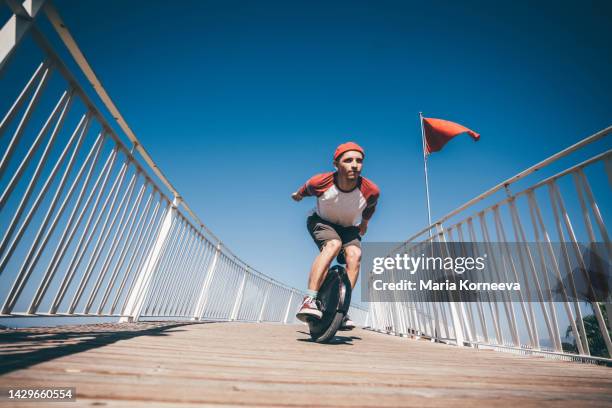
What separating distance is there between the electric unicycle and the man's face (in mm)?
845

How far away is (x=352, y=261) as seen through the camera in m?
2.76

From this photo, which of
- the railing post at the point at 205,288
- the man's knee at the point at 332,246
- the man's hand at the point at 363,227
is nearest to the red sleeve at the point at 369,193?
the man's hand at the point at 363,227

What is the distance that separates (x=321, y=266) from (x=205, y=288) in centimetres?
360

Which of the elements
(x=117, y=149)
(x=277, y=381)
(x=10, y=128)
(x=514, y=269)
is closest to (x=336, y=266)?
(x=514, y=269)

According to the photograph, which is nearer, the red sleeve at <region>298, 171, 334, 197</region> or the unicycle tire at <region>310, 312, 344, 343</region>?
the unicycle tire at <region>310, 312, 344, 343</region>

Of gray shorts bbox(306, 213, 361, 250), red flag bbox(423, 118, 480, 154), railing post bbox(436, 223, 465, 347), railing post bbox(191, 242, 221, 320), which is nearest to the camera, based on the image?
gray shorts bbox(306, 213, 361, 250)

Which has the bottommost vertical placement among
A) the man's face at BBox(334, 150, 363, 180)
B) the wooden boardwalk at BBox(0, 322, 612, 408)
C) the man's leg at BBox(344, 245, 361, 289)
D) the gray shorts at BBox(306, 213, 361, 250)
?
the wooden boardwalk at BBox(0, 322, 612, 408)

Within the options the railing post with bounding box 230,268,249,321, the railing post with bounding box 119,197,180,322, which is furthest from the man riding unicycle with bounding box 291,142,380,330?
the railing post with bounding box 230,268,249,321

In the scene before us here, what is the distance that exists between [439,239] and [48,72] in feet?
13.3

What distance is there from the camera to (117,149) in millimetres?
2381

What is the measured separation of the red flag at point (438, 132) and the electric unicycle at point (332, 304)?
21.4 ft

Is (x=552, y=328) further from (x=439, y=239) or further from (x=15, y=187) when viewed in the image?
(x=15, y=187)

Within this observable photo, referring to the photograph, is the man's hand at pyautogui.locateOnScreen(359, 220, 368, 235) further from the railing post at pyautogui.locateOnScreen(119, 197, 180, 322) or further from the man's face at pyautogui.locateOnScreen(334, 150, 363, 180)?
the railing post at pyautogui.locateOnScreen(119, 197, 180, 322)

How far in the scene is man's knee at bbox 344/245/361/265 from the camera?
276 centimetres
